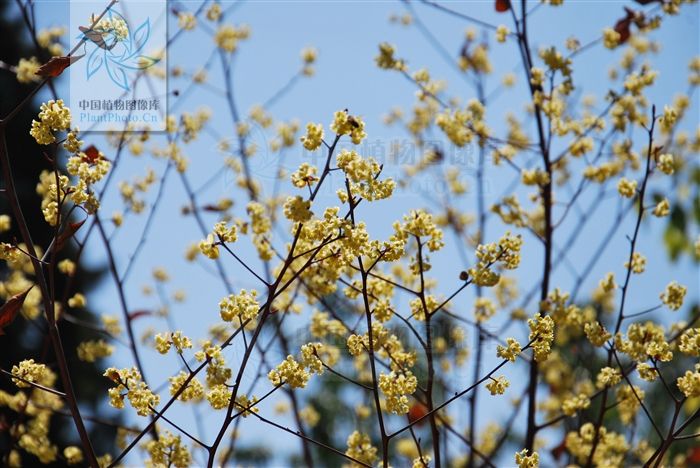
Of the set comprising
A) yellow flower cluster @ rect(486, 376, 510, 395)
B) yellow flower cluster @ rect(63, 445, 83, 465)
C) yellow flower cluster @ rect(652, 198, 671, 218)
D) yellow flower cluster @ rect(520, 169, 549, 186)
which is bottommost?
yellow flower cluster @ rect(486, 376, 510, 395)

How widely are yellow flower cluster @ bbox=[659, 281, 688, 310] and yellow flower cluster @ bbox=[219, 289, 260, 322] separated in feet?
5.23

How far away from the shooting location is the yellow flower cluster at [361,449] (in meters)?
2.59

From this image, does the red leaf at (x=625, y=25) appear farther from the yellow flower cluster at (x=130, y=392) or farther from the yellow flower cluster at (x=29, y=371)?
the yellow flower cluster at (x=29, y=371)

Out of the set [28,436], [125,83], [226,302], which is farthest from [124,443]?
[125,83]

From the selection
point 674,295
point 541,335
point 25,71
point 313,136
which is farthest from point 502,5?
point 25,71

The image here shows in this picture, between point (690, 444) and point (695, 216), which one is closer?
point (695, 216)

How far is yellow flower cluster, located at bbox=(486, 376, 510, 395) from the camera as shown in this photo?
2242 mm

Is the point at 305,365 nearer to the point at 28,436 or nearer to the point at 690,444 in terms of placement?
the point at 28,436

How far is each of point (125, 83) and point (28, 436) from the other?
1.59 meters

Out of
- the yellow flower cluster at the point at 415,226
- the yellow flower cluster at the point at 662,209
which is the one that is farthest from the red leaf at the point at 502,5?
the yellow flower cluster at the point at 415,226

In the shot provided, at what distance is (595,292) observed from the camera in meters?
5.23

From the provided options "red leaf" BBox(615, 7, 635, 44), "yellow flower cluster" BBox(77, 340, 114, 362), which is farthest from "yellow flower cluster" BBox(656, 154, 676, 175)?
"yellow flower cluster" BBox(77, 340, 114, 362)

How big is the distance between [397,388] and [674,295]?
127cm

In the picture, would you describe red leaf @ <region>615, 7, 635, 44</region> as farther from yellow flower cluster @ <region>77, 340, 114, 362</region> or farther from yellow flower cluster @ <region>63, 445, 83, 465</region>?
yellow flower cluster @ <region>63, 445, 83, 465</region>
